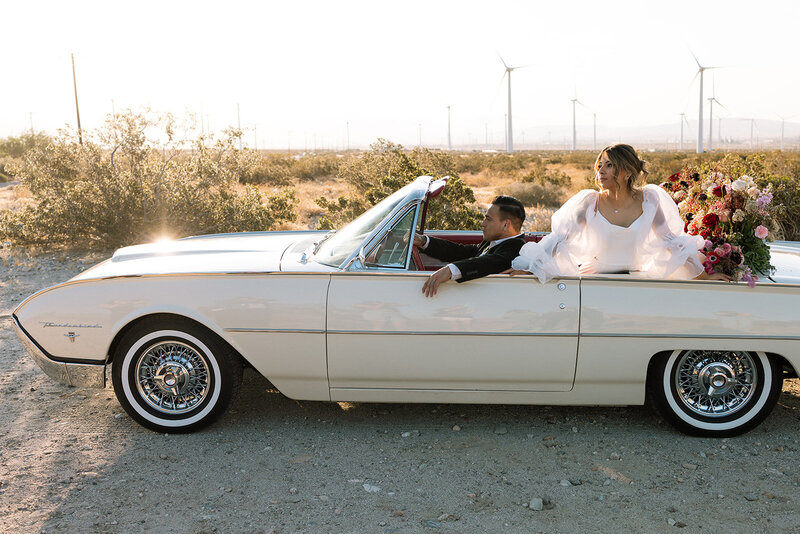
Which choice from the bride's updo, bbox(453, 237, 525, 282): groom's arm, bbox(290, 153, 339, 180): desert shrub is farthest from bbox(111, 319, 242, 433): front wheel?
bbox(290, 153, 339, 180): desert shrub

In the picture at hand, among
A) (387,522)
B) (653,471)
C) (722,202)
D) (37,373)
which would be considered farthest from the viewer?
(37,373)

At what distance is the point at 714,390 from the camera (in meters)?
4.05

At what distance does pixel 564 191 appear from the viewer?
22969 mm

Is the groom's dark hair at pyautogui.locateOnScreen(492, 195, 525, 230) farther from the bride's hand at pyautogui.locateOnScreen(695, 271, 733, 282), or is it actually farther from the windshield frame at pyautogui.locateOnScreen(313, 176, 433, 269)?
the bride's hand at pyautogui.locateOnScreen(695, 271, 733, 282)

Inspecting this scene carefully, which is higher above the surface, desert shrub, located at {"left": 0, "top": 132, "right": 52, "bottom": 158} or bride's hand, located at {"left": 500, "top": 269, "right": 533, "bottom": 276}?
desert shrub, located at {"left": 0, "top": 132, "right": 52, "bottom": 158}

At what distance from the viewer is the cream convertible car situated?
383cm

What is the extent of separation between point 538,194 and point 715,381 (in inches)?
717

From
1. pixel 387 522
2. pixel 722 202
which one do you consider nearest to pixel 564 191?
pixel 722 202

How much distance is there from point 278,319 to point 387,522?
1.27 meters

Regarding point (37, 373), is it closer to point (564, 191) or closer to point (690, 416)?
point (690, 416)

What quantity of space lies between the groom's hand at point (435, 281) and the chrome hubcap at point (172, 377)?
4.36 ft

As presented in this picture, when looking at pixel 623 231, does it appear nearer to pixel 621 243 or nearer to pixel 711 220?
pixel 621 243

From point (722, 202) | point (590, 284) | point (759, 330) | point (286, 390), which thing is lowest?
point (286, 390)

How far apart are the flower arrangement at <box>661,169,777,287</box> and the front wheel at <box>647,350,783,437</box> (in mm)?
491
